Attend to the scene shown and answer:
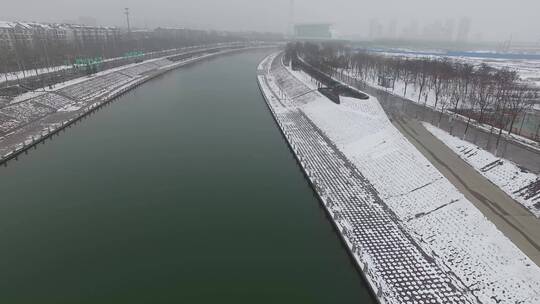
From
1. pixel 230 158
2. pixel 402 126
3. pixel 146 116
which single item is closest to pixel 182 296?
pixel 230 158

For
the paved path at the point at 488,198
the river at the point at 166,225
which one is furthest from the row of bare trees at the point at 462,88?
the river at the point at 166,225

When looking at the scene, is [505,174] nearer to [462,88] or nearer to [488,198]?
[488,198]

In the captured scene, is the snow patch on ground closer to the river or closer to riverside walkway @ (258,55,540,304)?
riverside walkway @ (258,55,540,304)

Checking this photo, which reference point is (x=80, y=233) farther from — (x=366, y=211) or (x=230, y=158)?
(x=366, y=211)

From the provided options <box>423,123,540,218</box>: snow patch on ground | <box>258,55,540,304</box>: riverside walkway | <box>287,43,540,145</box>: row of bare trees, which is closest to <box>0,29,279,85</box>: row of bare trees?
<box>258,55,540,304</box>: riverside walkway

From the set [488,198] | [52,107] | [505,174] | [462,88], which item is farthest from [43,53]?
[505,174]

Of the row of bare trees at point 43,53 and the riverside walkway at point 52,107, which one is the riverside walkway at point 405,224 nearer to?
the riverside walkway at point 52,107
